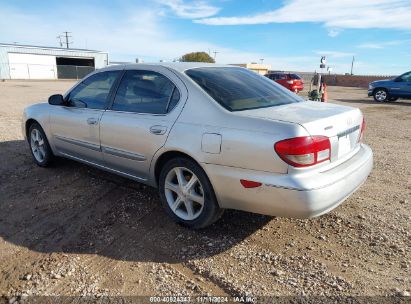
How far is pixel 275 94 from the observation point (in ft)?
12.2

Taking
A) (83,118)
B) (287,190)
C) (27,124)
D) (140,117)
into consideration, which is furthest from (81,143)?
(287,190)

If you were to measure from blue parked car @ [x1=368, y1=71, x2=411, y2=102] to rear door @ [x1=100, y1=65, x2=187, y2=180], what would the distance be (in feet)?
54.9

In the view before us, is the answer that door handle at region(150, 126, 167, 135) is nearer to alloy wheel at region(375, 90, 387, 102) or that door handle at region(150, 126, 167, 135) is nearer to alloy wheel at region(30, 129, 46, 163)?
alloy wheel at region(30, 129, 46, 163)

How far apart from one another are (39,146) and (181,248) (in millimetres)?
3323

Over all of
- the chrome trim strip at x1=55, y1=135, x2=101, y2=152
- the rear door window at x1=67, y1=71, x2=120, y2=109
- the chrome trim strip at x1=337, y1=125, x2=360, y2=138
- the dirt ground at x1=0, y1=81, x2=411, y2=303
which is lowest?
the dirt ground at x1=0, y1=81, x2=411, y2=303

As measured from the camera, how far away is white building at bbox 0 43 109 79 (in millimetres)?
39250

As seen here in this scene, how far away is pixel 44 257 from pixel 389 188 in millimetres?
4074

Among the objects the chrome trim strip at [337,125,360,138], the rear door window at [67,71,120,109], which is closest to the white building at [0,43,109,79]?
the rear door window at [67,71,120,109]

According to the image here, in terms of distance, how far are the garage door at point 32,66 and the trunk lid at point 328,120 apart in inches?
1722

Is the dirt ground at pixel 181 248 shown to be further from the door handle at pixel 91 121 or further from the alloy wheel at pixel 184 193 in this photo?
the door handle at pixel 91 121

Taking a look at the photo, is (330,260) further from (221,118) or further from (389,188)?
(389,188)

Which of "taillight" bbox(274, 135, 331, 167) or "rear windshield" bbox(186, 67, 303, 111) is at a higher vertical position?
"rear windshield" bbox(186, 67, 303, 111)

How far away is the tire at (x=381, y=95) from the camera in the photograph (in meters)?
17.7

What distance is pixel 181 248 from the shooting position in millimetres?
3143
